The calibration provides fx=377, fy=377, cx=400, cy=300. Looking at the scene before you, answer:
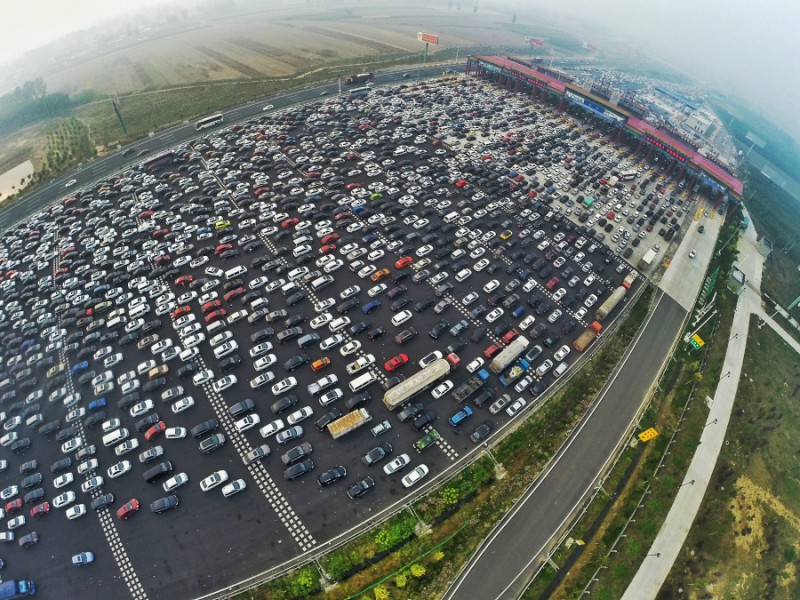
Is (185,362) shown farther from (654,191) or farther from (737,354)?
(654,191)

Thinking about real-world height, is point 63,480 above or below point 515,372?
below

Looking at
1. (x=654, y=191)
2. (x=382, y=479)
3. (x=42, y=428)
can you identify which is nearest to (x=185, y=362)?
(x=42, y=428)

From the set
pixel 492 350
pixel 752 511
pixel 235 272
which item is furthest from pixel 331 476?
pixel 752 511

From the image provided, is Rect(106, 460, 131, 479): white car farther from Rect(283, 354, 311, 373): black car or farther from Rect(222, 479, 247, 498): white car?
Rect(283, 354, 311, 373): black car

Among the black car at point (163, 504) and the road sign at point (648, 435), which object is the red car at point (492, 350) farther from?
the black car at point (163, 504)

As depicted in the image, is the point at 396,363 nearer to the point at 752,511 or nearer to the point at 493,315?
the point at 493,315

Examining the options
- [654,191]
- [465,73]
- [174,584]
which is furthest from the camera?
[465,73]
